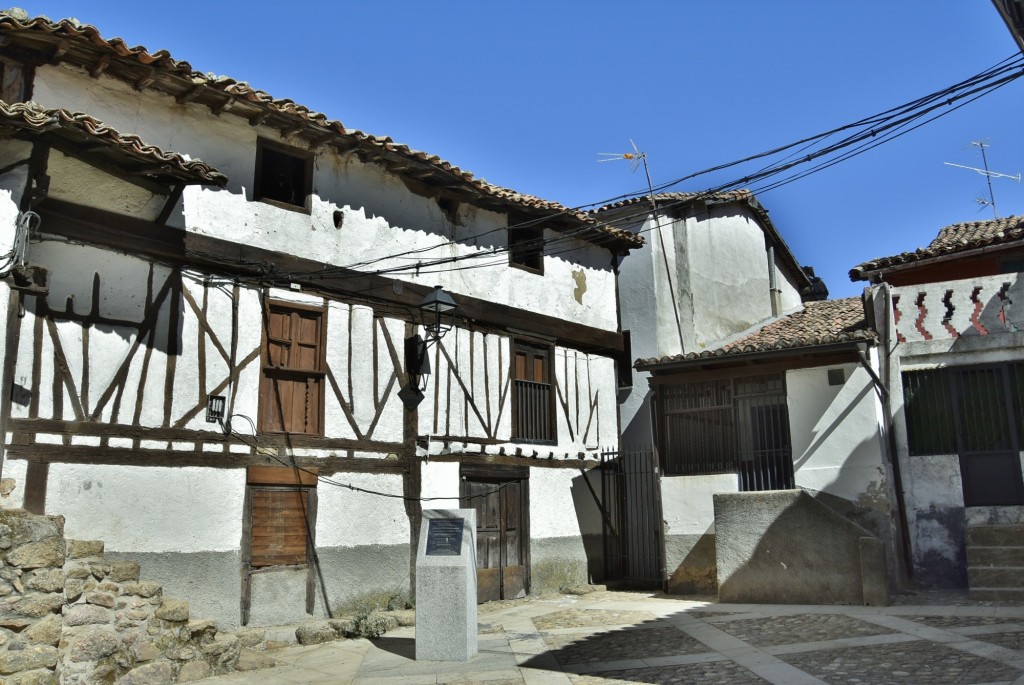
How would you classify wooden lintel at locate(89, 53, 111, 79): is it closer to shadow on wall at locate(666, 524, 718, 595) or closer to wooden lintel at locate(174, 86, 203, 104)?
wooden lintel at locate(174, 86, 203, 104)

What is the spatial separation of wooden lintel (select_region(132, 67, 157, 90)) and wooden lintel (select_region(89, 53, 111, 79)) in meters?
0.40

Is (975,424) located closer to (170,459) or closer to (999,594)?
(999,594)

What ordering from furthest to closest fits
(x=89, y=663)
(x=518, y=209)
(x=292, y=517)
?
(x=518, y=209) < (x=292, y=517) < (x=89, y=663)

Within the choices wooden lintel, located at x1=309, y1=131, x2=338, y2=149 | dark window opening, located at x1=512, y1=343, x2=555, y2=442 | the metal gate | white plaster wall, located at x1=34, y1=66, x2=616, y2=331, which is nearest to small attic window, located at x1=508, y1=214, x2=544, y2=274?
white plaster wall, located at x1=34, y1=66, x2=616, y2=331

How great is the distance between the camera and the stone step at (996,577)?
1130cm

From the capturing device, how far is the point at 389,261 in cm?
1320

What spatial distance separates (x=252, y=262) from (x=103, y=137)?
3.03 m

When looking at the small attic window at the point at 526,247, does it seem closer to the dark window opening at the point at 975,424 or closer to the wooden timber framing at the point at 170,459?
the wooden timber framing at the point at 170,459

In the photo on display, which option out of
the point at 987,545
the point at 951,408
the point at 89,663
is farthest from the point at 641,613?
the point at 89,663

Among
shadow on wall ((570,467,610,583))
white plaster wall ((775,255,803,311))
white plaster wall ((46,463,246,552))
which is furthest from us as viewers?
white plaster wall ((775,255,803,311))

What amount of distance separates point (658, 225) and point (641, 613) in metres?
9.32

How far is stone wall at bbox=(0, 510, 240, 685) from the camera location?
7.31m

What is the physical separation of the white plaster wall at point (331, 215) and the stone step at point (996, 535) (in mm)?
7508

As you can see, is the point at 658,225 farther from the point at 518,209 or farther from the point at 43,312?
the point at 43,312
